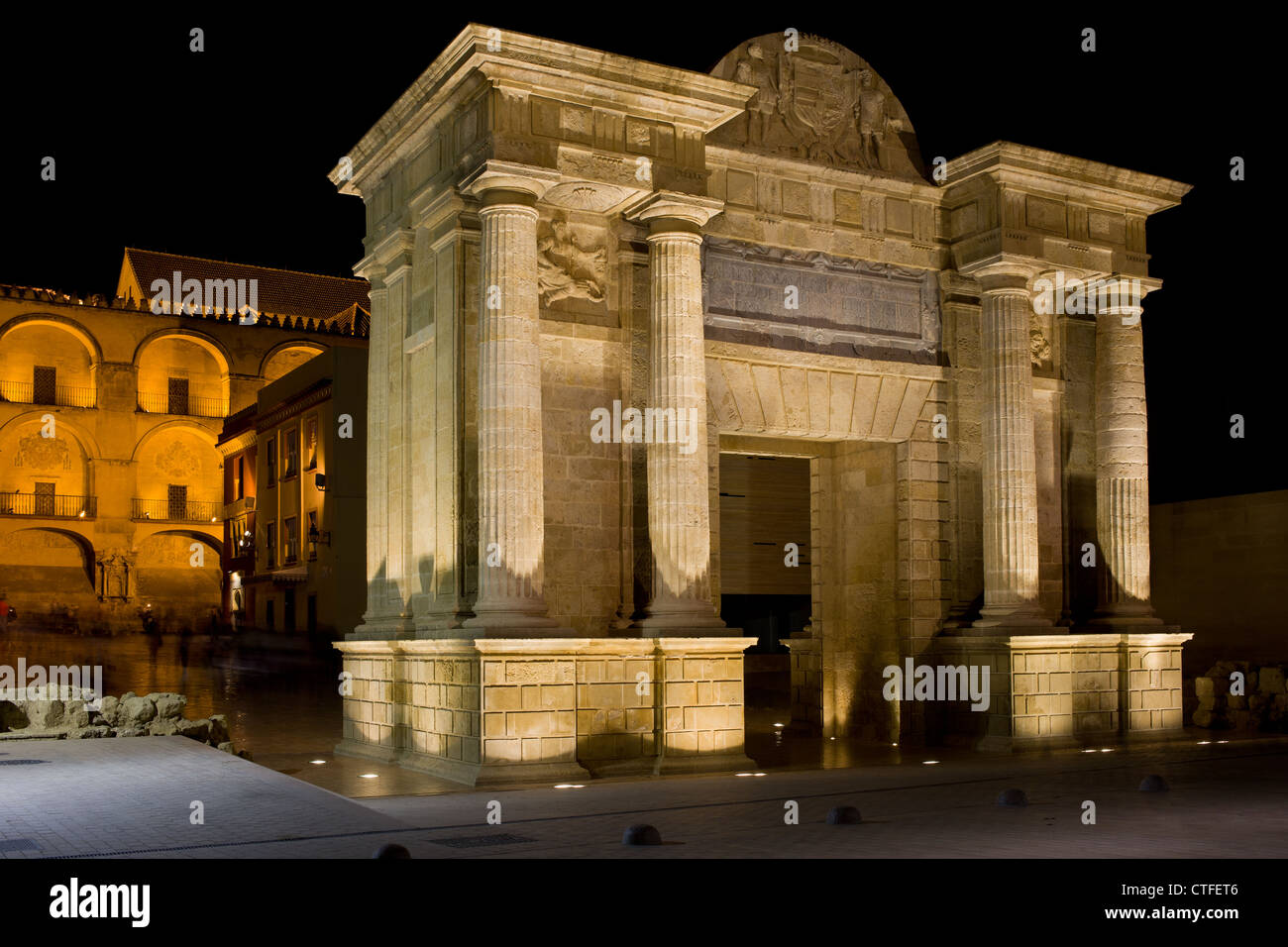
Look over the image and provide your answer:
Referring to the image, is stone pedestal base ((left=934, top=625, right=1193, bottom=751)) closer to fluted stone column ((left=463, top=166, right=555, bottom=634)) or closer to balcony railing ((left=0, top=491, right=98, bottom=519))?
fluted stone column ((left=463, top=166, right=555, bottom=634))

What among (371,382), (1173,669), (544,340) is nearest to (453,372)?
(544,340)

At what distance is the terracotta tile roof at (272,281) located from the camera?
63.0 m

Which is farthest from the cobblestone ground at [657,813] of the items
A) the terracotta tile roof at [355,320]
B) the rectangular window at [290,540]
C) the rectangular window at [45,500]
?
the terracotta tile roof at [355,320]

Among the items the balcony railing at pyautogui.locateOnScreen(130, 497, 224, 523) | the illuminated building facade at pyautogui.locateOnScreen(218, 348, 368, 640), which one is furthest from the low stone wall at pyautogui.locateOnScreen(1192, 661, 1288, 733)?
the balcony railing at pyautogui.locateOnScreen(130, 497, 224, 523)

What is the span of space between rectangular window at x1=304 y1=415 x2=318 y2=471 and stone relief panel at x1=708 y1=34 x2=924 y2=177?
28.0m

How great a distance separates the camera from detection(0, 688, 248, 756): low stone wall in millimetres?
18766

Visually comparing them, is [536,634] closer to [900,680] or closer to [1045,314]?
[900,680]

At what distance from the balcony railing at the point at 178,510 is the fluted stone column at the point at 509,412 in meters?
45.5

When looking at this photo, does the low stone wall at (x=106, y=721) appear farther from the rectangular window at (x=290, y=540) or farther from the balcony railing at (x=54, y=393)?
the balcony railing at (x=54, y=393)

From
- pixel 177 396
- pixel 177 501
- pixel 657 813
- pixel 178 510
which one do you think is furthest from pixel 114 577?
pixel 657 813

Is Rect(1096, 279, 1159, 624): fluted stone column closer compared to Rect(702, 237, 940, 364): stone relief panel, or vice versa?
Rect(702, 237, 940, 364): stone relief panel

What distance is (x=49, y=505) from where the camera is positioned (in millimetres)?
56188

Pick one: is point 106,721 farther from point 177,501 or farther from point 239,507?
point 177,501

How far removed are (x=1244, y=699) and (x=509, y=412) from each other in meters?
15.4
